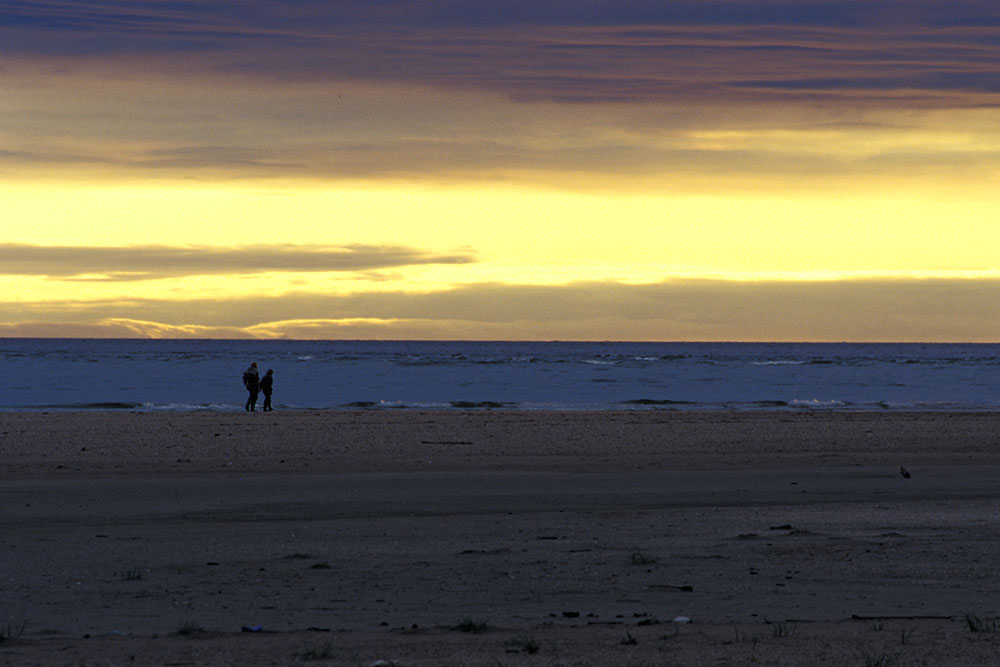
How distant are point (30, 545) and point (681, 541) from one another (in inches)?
249

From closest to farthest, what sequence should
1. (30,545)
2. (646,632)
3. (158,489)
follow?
(646,632), (30,545), (158,489)

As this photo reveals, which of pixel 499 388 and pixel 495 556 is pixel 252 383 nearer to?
pixel 499 388

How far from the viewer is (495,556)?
9961 mm

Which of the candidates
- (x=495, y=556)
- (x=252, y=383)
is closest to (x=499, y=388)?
(x=252, y=383)

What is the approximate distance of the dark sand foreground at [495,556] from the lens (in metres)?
6.83

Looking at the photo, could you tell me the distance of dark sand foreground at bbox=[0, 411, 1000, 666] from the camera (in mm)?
6832

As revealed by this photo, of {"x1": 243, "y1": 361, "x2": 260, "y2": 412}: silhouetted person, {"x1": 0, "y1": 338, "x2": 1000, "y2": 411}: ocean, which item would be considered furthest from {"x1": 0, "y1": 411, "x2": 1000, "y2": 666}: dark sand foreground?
{"x1": 0, "y1": 338, "x2": 1000, "y2": 411}: ocean

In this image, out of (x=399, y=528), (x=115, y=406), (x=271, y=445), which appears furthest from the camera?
(x=115, y=406)

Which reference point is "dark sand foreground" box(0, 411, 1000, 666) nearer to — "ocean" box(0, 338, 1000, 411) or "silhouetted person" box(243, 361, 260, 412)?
"silhouetted person" box(243, 361, 260, 412)

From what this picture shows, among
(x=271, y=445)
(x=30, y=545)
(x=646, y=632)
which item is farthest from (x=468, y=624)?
(x=271, y=445)

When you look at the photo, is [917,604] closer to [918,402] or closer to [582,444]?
[582,444]

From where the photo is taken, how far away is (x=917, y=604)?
8133mm

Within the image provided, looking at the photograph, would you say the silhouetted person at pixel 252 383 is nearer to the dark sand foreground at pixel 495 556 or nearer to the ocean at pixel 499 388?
the ocean at pixel 499 388

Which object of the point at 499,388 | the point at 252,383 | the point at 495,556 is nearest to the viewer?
the point at 495,556
